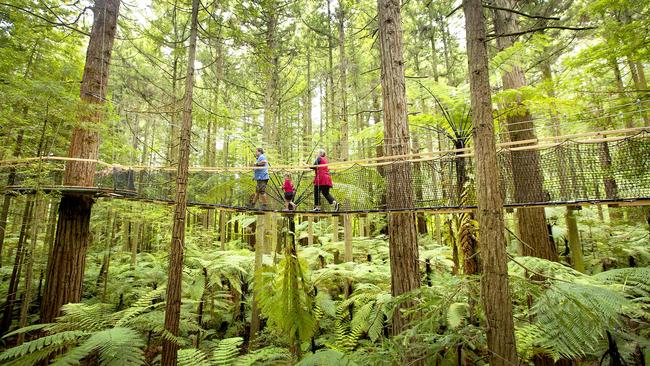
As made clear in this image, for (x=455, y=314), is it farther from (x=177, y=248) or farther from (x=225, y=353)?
(x=177, y=248)

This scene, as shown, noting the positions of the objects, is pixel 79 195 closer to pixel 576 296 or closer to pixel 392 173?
pixel 392 173

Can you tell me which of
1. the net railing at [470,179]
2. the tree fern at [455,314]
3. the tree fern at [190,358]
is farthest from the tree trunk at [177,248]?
the tree fern at [455,314]

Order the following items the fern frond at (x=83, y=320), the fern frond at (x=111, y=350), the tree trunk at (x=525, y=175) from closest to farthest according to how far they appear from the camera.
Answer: the fern frond at (x=111, y=350), the fern frond at (x=83, y=320), the tree trunk at (x=525, y=175)

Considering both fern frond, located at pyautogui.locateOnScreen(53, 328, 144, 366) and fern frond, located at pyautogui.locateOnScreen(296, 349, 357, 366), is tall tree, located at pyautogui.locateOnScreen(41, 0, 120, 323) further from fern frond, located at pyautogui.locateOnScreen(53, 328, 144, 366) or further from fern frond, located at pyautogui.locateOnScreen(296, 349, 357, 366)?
fern frond, located at pyautogui.locateOnScreen(296, 349, 357, 366)

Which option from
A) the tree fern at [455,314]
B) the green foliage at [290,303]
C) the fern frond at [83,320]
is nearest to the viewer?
the tree fern at [455,314]

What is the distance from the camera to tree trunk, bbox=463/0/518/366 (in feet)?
5.83

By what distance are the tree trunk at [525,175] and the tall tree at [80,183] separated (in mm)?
7324

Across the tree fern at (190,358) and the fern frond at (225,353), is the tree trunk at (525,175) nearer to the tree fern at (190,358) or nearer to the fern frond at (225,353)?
the fern frond at (225,353)

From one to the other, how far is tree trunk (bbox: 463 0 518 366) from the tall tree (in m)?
5.72

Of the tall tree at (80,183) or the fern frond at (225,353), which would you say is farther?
the tall tree at (80,183)

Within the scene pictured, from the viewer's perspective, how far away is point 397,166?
14.4ft

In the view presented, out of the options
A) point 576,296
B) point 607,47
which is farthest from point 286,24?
point 576,296

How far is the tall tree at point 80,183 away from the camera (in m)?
5.30

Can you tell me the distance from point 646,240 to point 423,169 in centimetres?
741
